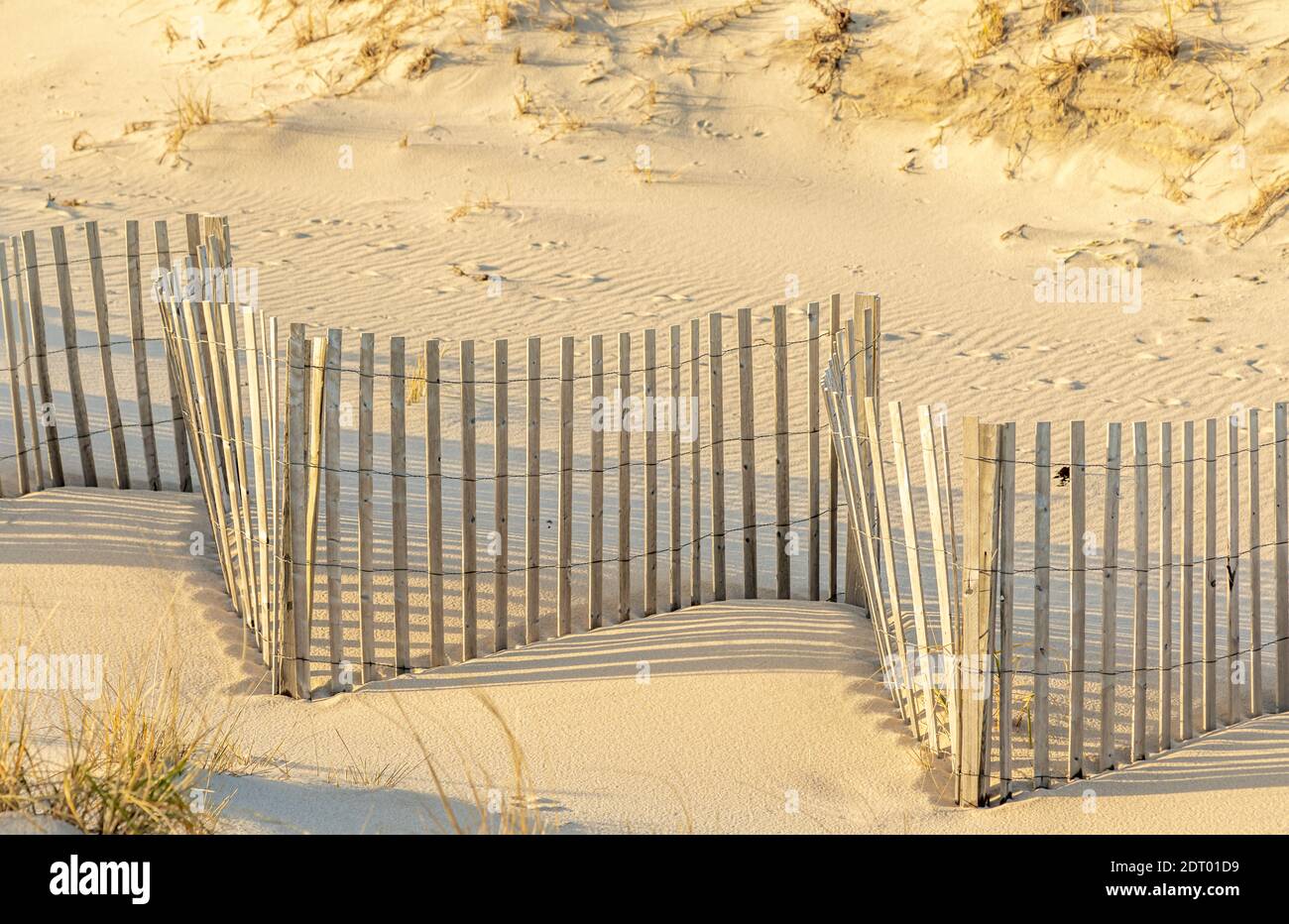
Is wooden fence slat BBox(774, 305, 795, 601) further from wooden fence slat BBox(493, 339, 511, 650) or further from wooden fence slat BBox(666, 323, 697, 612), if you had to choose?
wooden fence slat BBox(493, 339, 511, 650)

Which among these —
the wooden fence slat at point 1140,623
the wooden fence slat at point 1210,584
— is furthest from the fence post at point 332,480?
the wooden fence slat at point 1210,584

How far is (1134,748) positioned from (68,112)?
41.6 ft

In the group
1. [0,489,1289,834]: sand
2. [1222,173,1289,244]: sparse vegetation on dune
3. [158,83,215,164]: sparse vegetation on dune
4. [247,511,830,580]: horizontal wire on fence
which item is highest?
[158,83,215,164]: sparse vegetation on dune

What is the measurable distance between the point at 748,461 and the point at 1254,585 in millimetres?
1959

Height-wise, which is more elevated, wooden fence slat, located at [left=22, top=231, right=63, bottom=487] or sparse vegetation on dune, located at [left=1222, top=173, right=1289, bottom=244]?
sparse vegetation on dune, located at [left=1222, top=173, right=1289, bottom=244]

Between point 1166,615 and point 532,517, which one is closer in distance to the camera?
point 1166,615

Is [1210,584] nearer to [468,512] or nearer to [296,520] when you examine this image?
[468,512]

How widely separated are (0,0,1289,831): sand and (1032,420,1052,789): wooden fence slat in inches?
6.3

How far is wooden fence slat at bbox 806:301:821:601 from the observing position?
19.4ft

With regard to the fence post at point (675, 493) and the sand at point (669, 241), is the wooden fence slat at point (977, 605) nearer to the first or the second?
the sand at point (669, 241)

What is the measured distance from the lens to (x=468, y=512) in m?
5.34

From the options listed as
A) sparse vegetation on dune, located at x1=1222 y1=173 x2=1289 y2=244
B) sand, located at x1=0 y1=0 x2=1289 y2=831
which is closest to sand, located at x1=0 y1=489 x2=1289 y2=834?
sand, located at x1=0 y1=0 x2=1289 y2=831

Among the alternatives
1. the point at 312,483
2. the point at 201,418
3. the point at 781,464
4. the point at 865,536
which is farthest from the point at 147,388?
the point at 865,536

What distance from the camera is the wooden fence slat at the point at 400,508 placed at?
512 cm
